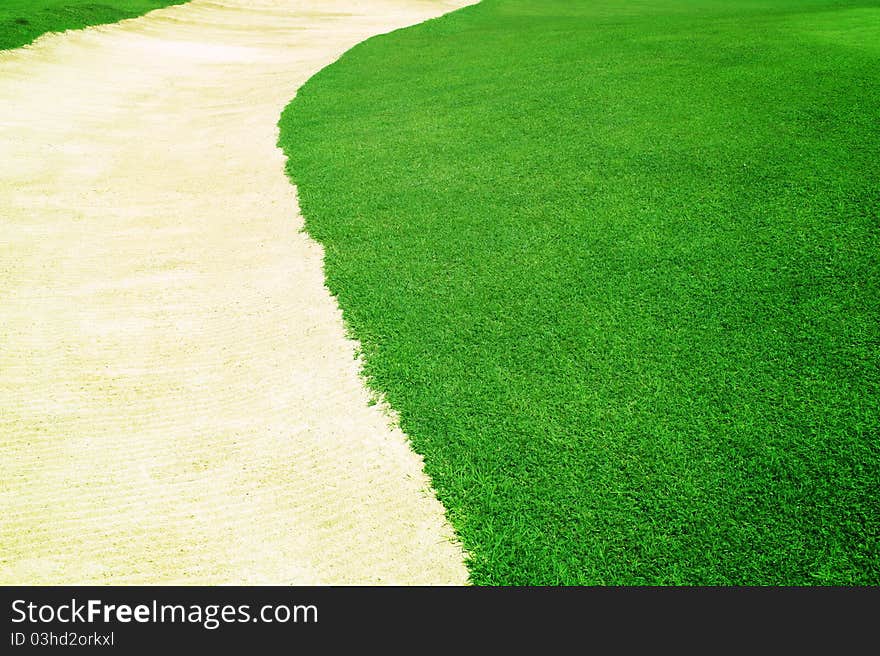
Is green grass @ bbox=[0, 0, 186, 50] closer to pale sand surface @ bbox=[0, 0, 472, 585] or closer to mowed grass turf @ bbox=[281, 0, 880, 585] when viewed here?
pale sand surface @ bbox=[0, 0, 472, 585]

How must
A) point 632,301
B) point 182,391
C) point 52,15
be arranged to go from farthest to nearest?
point 52,15
point 632,301
point 182,391

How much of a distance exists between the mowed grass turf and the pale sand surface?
35 centimetres

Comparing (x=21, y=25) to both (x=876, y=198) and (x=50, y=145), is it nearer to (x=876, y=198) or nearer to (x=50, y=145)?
(x=50, y=145)

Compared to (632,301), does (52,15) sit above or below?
above

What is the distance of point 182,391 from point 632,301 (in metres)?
3.42

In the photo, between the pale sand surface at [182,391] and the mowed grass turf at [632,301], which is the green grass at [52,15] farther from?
the mowed grass turf at [632,301]

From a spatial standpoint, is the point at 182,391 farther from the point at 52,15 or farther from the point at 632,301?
the point at 52,15

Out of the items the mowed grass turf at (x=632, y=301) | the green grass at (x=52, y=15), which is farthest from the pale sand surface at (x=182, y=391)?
the green grass at (x=52, y=15)

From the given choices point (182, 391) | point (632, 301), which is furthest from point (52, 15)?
point (632, 301)

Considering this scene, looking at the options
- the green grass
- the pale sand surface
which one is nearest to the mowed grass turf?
the pale sand surface

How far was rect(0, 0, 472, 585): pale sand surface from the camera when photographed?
3.40m

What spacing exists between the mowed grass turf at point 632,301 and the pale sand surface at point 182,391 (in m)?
0.35

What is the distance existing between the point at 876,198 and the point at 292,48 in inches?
535

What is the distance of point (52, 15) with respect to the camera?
45.9 feet
